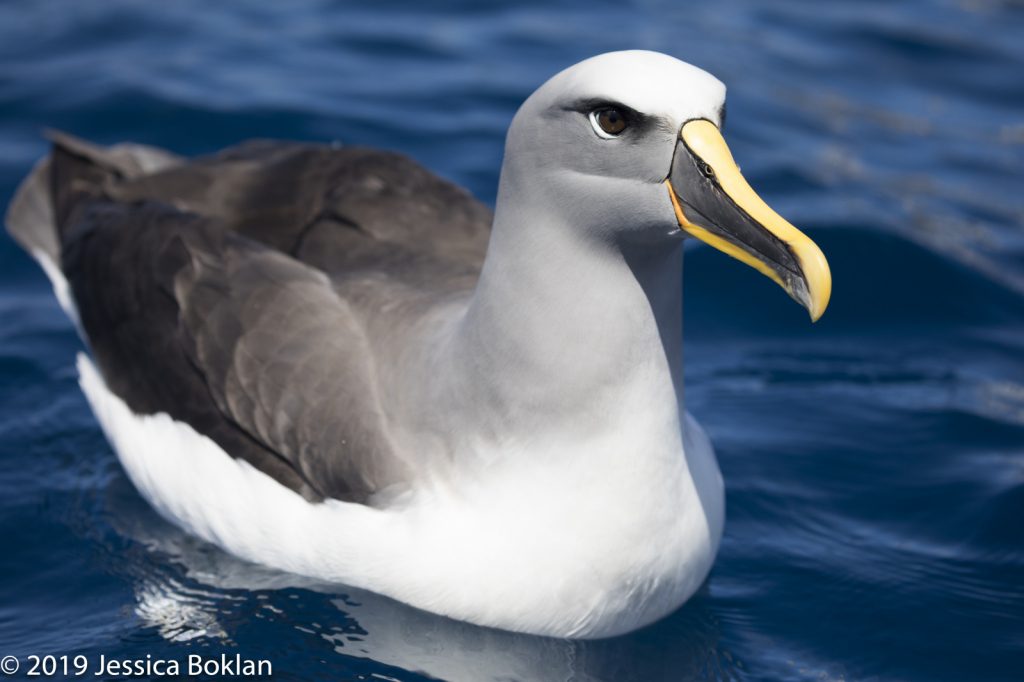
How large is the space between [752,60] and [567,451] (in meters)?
7.61

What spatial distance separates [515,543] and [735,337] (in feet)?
11.4

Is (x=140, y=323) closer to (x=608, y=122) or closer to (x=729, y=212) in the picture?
(x=608, y=122)

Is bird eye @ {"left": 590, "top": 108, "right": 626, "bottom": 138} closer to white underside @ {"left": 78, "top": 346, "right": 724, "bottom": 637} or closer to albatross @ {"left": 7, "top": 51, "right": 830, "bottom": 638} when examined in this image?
albatross @ {"left": 7, "top": 51, "right": 830, "bottom": 638}

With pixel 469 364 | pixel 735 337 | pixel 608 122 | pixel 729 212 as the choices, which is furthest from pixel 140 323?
pixel 735 337

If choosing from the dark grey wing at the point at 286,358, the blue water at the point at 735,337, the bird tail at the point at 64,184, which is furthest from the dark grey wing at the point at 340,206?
the blue water at the point at 735,337

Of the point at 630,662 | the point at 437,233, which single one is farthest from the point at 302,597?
the point at 437,233

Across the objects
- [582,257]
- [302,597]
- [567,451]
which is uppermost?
[582,257]

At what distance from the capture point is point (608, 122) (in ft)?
12.1

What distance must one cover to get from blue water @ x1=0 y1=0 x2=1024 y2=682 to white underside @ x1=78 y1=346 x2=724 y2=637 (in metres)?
0.26

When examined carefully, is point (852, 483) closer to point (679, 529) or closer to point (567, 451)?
point (679, 529)

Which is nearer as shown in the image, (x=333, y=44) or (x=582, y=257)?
(x=582, y=257)

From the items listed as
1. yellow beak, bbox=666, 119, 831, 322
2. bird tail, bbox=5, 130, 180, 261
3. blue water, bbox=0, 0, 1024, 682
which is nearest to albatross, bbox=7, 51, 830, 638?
yellow beak, bbox=666, 119, 831, 322

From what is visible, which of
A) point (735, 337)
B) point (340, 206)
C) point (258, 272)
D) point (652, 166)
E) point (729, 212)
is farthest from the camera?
point (735, 337)

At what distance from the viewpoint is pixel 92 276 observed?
18.6 ft
